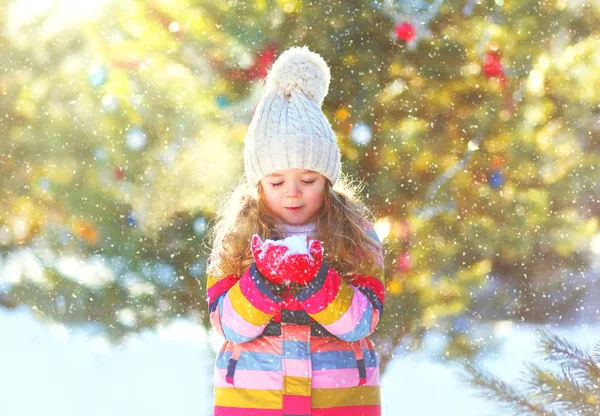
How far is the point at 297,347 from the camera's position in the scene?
65.1 inches

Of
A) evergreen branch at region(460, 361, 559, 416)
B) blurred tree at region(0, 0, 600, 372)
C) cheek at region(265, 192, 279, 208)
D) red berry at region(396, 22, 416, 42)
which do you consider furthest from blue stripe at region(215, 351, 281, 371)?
red berry at region(396, 22, 416, 42)

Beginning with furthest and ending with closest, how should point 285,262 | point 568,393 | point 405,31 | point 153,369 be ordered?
1. point 153,369
2. point 405,31
3. point 568,393
4. point 285,262

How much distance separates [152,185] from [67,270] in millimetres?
562

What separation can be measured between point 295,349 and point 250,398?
0.14 metres

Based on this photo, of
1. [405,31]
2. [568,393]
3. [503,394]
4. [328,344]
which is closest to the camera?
[328,344]

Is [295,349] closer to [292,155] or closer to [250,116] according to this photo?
[292,155]

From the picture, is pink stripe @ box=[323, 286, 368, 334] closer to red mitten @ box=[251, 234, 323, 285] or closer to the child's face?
red mitten @ box=[251, 234, 323, 285]

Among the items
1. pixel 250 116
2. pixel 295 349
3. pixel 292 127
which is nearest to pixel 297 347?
pixel 295 349

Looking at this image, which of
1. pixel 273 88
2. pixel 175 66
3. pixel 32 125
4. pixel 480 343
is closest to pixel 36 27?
pixel 32 125

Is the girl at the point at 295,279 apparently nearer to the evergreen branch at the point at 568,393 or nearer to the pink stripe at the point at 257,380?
the pink stripe at the point at 257,380

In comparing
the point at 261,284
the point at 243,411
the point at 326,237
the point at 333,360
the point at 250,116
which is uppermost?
the point at 250,116

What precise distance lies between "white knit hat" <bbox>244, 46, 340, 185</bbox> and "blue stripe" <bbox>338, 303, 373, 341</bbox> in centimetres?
34

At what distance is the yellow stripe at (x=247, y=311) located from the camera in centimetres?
156

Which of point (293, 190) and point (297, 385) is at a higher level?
point (293, 190)
